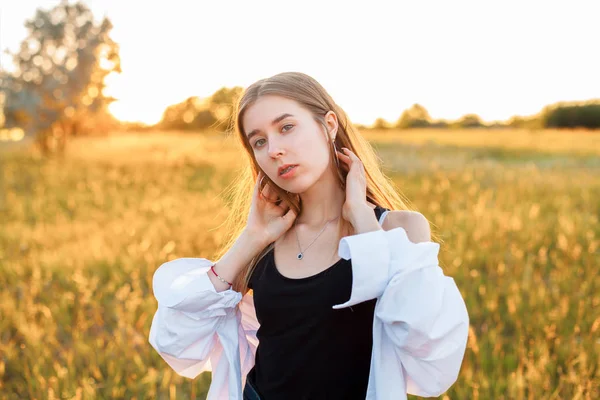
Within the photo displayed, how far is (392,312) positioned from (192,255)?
4.56 m

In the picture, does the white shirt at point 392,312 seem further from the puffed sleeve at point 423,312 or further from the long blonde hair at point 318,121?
the long blonde hair at point 318,121

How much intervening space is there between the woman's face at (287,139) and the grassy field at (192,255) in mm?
819

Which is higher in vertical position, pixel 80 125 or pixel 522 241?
pixel 80 125

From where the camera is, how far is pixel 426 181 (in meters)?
9.83

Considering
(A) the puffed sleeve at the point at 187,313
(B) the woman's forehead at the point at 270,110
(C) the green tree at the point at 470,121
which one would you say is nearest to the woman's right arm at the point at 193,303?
(A) the puffed sleeve at the point at 187,313

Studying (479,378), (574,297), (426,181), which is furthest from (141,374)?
(426,181)

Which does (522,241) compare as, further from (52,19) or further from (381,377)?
(52,19)

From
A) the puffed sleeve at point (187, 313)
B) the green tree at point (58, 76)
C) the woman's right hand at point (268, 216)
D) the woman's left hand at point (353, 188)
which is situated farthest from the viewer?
the green tree at point (58, 76)

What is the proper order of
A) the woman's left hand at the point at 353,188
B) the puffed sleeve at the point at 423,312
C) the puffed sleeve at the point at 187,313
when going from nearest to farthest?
the puffed sleeve at the point at 423,312
the woman's left hand at the point at 353,188
the puffed sleeve at the point at 187,313

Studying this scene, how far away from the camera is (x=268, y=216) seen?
2104mm

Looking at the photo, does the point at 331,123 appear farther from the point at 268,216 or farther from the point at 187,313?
the point at 187,313

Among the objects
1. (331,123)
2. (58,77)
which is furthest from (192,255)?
(58,77)

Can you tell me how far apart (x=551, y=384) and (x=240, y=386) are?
1954 millimetres

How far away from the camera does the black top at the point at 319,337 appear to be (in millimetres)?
1810
